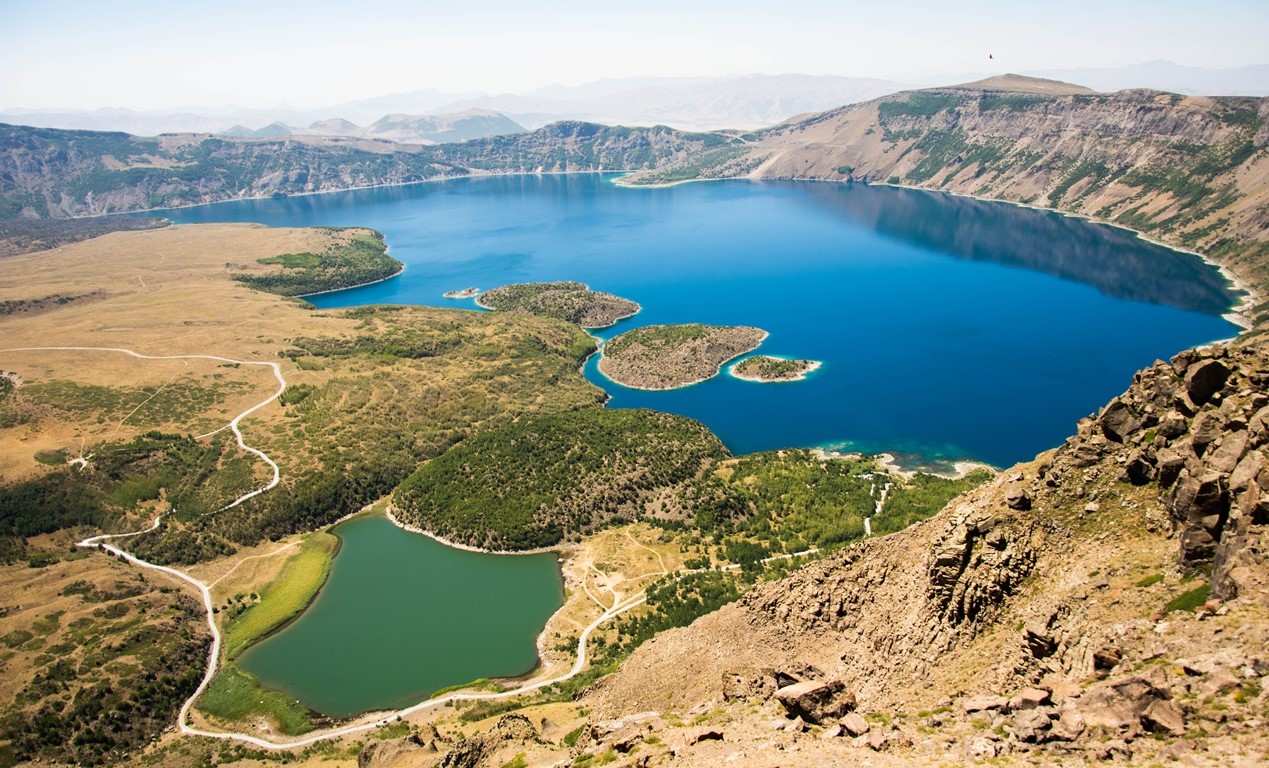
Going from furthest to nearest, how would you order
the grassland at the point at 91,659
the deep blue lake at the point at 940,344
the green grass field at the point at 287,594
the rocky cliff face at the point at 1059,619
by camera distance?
the deep blue lake at the point at 940,344
the green grass field at the point at 287,594
the grassland at the point at 91,659
the rocky cliff face at the point at 1059,619

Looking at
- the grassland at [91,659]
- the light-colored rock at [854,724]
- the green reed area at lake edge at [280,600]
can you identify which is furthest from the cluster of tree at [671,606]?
the grassland at [91,659]

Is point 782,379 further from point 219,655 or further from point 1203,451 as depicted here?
point 1203,451

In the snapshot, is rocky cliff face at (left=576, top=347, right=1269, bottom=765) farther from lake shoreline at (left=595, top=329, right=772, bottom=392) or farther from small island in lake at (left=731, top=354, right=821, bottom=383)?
small island in lake at (left=731, top=354, right=821, bottom=383)

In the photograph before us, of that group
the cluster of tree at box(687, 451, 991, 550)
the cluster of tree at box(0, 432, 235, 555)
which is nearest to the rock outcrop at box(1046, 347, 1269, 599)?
the cluster of tree at box(687, 451, 991, 550)

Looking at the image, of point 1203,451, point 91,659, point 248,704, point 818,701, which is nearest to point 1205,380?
point 1203,451

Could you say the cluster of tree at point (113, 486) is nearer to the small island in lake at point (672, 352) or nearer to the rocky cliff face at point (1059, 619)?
the small island in lake at point (672, 352)

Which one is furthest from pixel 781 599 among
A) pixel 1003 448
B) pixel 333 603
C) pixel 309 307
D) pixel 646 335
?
pixel 309 307
